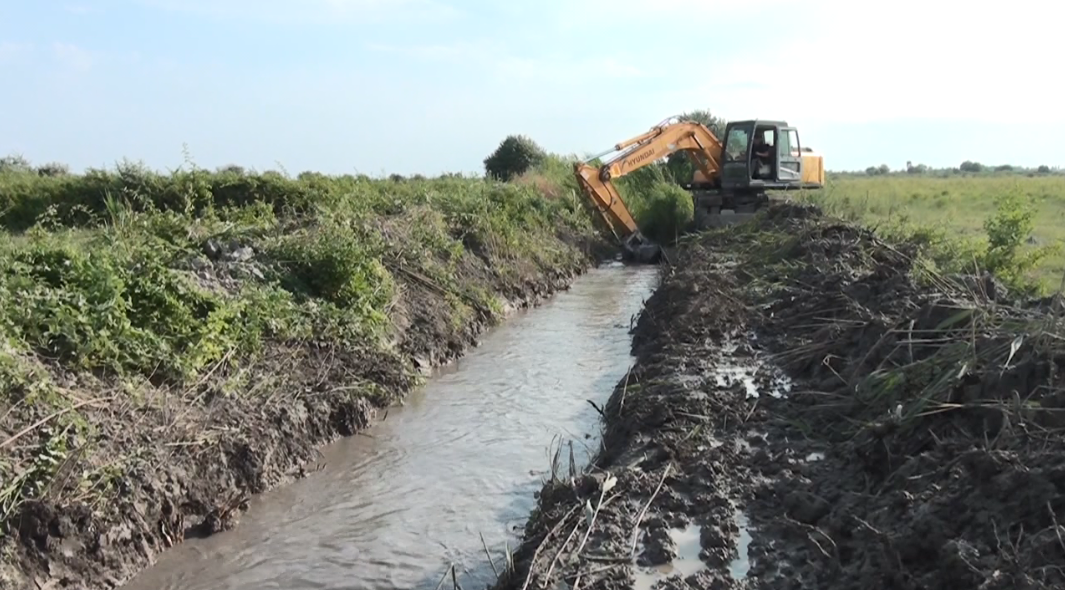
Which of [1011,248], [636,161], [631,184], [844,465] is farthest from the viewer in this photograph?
[631,184]

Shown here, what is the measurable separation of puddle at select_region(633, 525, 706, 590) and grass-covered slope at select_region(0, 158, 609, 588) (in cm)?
325

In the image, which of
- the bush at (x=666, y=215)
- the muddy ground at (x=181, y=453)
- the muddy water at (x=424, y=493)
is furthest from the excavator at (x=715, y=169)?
the muddy ground at (x=181, y=453)

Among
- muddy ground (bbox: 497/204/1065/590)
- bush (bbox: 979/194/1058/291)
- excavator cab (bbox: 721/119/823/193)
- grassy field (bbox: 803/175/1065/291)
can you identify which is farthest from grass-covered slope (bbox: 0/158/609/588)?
excavator cab (bbox: 721/119/823/193)

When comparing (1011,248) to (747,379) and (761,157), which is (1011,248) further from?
(761,157)

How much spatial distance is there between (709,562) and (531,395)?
16.8 ft

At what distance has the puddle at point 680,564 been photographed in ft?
16.8

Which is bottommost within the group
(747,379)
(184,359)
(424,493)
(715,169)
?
(424,493)

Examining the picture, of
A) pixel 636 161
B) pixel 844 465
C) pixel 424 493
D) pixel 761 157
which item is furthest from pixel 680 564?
pixel 761 157

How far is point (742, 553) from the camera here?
17.6 ft

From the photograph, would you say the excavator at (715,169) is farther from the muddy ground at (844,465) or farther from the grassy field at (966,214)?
the muddy ground at (844,465)

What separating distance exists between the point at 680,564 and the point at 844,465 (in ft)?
5.47

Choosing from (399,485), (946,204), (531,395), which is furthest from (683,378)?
(946,204)

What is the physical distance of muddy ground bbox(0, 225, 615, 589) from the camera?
5566 millimetres

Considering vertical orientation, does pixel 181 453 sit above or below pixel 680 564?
above
